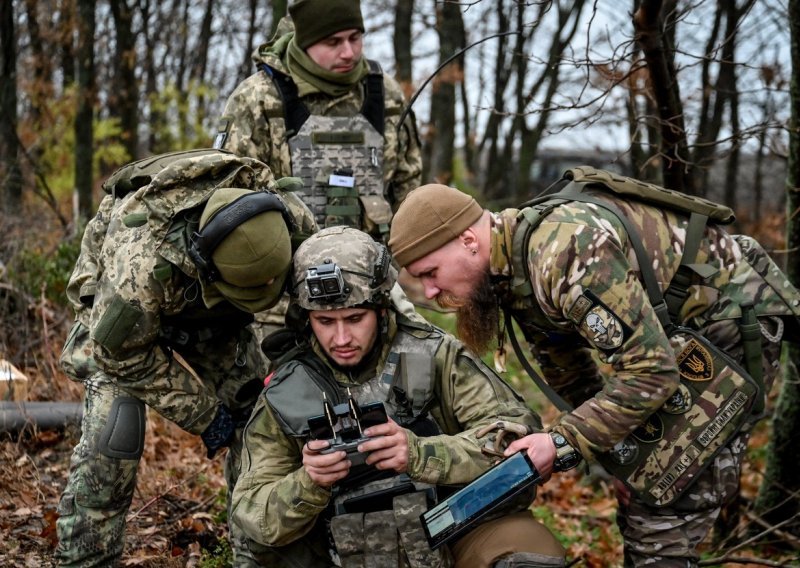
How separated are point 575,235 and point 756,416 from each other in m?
1.05

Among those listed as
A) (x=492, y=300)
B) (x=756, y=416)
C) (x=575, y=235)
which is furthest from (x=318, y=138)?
(x=756, y=416)

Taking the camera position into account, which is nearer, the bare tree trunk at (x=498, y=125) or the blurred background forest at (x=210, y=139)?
the blurred background forest at (x=210, y=139)

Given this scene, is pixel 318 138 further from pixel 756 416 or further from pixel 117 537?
pixel 756 416

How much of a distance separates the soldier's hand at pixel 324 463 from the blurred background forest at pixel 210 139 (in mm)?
1281

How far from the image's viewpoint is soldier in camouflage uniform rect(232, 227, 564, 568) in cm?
314

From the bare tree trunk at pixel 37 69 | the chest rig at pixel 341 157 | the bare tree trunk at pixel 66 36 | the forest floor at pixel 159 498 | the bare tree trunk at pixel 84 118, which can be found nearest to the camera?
the forest floor at pixel 159 498

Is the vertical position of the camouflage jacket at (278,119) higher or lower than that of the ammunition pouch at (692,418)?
higher

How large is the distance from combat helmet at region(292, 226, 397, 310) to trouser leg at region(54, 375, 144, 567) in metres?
0.88

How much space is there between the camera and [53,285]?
681 centimetres

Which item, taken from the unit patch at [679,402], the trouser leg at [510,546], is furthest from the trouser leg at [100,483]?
the unit patch at [679,402]

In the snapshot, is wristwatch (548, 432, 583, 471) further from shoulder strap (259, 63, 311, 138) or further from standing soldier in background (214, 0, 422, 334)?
shoulder strap (259, 63, 311, 138)

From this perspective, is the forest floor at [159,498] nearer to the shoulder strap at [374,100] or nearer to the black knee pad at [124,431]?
the black knee pad at [124,431]

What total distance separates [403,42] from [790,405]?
957 cm

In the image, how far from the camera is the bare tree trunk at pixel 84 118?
9703 millimetres
